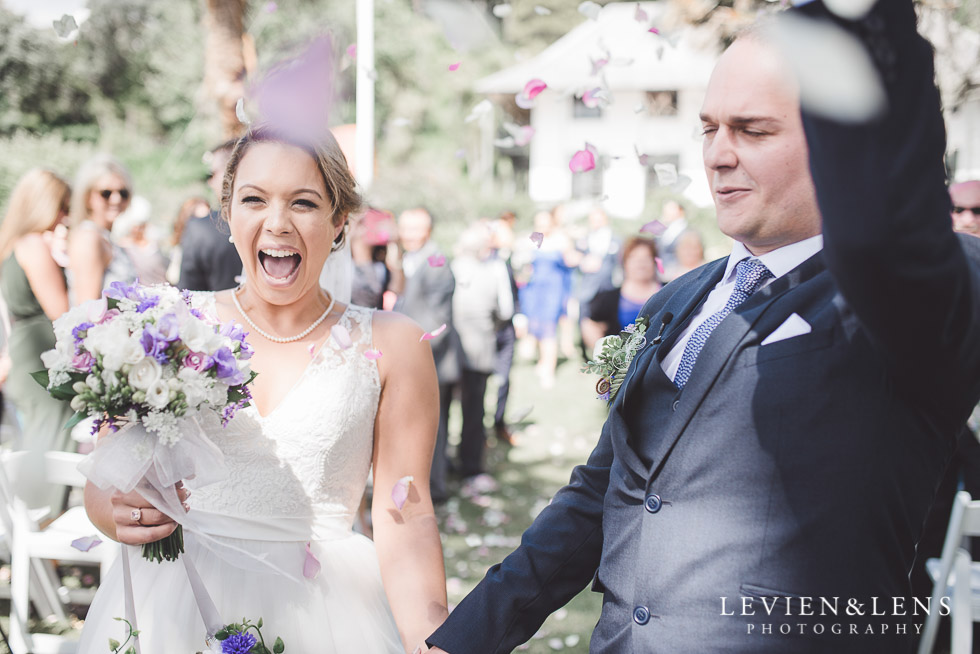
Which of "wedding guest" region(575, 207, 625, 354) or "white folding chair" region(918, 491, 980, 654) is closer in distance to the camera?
"white folding chair" region(918, 491, 980, 654)

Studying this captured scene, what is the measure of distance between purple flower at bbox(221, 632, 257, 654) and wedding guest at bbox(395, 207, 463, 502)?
184 inches

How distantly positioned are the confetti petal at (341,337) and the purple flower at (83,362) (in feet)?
2.42

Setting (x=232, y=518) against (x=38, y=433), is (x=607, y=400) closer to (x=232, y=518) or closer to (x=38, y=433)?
(x=232, y=518)

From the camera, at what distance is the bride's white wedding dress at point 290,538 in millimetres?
2275

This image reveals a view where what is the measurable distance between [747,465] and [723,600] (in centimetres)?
27

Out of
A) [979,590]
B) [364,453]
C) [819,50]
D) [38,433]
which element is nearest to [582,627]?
[979,590]

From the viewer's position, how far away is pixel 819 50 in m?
1.13

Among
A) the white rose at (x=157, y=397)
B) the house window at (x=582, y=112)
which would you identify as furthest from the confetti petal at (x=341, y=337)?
the house window at (x=582, y=112)

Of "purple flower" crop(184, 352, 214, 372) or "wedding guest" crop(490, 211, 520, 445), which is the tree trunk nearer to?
"wedding guest" crop(490, 211, 520, 445)


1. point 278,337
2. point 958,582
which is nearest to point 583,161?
point 278,337

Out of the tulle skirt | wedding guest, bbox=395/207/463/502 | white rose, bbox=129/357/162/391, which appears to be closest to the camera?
white rose, bbox=129/357/162/391

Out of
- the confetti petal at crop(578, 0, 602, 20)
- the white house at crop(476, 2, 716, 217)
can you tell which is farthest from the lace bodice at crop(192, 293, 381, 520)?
the white house at crop(476, 2, 716, 217)

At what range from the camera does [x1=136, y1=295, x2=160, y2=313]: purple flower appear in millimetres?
2006

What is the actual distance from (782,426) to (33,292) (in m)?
5.37
